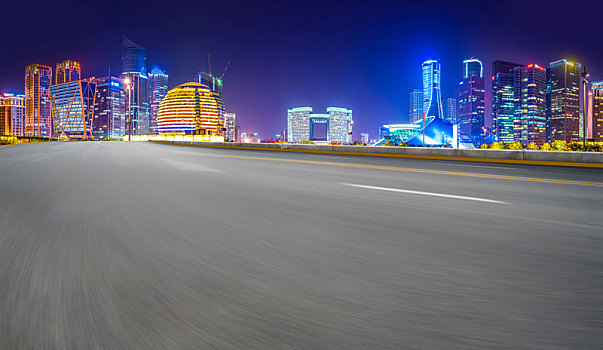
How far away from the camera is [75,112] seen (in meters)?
185

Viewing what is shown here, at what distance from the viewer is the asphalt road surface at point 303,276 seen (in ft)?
5.86

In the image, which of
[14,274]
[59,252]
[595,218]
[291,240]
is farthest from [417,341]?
[595,218]

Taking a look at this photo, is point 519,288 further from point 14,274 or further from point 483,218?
point 14,274

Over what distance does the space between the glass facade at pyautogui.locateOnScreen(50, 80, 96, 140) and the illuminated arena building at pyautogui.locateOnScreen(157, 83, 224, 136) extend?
2045 inches

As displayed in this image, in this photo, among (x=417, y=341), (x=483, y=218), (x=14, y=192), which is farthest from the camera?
(x=14, y=192)

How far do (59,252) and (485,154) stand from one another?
19.6 m

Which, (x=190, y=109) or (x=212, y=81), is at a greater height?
(x=212, y=81)

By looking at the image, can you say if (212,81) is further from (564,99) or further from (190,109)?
(564,99)

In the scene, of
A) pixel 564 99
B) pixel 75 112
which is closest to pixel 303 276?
pixel 75 112

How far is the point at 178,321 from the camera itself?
6.31ft

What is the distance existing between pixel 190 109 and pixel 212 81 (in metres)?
25.4

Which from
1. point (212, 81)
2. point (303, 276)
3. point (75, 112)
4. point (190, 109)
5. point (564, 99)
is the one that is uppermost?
point (212, 81)

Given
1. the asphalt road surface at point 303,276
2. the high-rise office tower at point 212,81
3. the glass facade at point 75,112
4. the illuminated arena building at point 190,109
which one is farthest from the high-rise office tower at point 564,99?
the glass facade at point 75,112

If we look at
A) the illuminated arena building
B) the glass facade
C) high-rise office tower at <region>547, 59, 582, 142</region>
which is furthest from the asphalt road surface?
high-rise office tower at <region>547, 59, 582, 142</region>
